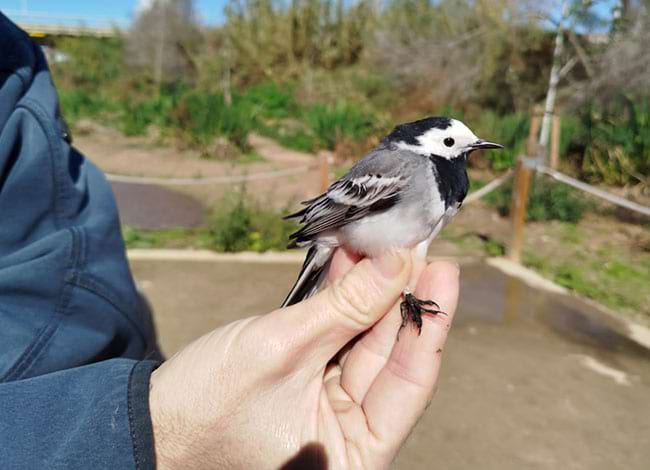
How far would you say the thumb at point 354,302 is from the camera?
4.95ft

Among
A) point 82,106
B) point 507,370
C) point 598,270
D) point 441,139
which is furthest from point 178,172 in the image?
point 441,139

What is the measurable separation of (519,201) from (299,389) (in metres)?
5.61

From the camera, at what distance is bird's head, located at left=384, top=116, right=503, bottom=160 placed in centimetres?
216

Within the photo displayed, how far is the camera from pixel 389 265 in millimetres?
1658

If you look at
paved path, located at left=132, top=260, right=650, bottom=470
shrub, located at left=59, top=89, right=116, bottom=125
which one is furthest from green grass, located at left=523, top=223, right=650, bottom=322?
shrub, located at left=59, top=89, right=116, bottom=125

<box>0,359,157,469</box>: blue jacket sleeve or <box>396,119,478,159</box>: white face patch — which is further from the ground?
<box>396,119,478,159</box>: white face patch

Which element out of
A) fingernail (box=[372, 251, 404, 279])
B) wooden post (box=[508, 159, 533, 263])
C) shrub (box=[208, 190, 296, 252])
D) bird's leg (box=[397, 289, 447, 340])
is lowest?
shrub (box=[208, 190, 296, 252])

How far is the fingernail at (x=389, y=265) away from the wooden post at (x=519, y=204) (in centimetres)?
517

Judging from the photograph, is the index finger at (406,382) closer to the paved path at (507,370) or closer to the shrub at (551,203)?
the paved path at (507,370)

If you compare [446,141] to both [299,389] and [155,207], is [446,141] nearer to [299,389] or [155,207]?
[299,389]

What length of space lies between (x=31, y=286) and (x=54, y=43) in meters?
30.6

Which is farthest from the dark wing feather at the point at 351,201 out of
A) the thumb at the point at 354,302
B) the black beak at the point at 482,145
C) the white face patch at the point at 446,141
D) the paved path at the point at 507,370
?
the paved path at the point at 507,370

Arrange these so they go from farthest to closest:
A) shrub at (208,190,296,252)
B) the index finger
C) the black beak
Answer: shrub at (208,190,296,252) → the black beak → the index finger

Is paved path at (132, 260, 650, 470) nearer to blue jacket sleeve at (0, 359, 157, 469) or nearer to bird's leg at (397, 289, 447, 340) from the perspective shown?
bird's leg at (397, 289, 447, 340)
